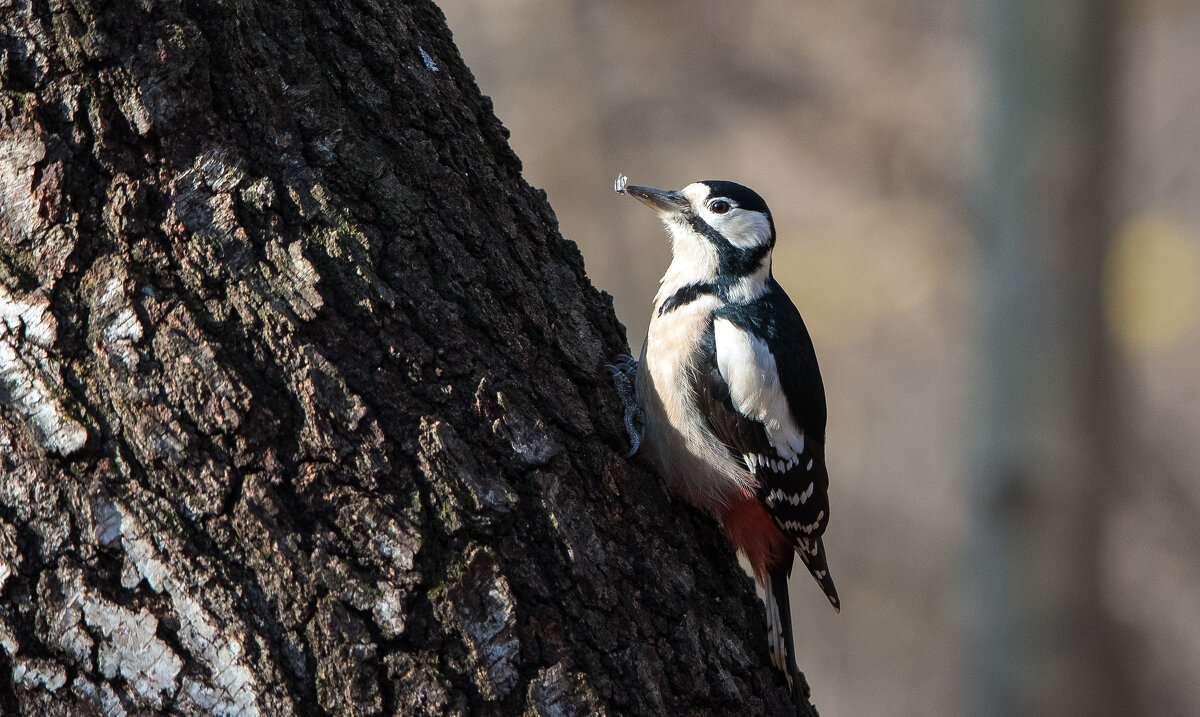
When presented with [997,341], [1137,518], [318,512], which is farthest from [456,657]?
[1137,518]

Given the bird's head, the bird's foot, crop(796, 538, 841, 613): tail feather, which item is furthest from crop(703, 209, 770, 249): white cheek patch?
crop(796, 538, 841, 613): tail feather

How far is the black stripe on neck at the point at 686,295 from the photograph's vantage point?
305 centimetres

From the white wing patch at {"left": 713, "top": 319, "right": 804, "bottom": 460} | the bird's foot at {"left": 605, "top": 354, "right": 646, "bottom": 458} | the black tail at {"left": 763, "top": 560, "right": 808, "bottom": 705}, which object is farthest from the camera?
the white wing patch at {"left": 713, "top": 319, "right": 804, "bottom": 460}

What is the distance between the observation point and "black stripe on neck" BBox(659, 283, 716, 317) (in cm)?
305

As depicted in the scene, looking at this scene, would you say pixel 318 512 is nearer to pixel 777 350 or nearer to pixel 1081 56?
pixel 777 350

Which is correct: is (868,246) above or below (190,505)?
above

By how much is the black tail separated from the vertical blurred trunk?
2258 mm

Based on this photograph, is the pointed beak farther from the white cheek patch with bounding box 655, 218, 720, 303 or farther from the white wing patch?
the white wing patch

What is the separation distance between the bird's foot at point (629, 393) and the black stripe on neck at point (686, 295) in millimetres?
348

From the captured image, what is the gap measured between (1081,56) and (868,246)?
448cm

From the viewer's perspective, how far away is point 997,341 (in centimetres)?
464

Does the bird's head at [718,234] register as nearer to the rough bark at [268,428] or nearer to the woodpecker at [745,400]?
the woodpecker at [745,400]

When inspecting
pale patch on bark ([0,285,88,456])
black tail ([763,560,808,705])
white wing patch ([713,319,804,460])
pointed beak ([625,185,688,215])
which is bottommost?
black tail ([763,560,808,705])

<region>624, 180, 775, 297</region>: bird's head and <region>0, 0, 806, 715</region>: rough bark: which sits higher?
<region>624, 180, 775, 297</region>: bird's head
